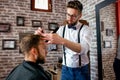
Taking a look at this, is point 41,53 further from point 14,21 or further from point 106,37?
point 14,21

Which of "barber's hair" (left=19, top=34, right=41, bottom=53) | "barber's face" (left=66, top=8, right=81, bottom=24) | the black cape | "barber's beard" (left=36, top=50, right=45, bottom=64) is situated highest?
"barber's face" (left=66, top=8, right=81, bottom=24)

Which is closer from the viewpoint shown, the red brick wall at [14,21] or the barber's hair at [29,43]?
the barber's hair at [29,43]

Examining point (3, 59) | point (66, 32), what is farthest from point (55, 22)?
point (66, 32)

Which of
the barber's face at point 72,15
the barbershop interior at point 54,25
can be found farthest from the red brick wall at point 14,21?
the barber's face at point 72,15

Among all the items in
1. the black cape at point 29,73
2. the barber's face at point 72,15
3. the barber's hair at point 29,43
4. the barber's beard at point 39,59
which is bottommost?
the black cape at point 29,73

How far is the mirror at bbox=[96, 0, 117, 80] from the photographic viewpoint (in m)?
3.14

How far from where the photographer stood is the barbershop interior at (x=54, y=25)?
3212 millimetres

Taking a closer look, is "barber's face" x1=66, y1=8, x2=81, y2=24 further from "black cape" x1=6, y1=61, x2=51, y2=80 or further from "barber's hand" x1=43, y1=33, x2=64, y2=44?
"black cape" x1=6, y1=61, x2=51, y2=80

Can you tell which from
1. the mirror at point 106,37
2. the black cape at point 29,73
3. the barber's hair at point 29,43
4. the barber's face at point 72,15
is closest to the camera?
the black cape at point 29,73

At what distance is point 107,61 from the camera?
3316 mm

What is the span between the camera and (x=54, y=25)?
5.00m

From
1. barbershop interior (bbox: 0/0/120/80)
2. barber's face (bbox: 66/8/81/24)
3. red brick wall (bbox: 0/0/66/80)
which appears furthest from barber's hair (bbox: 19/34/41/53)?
red brick wall (bbox: 0/0/66/80)

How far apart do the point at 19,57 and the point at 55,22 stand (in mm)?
1332

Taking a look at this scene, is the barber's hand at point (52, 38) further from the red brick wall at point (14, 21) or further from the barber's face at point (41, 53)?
the red brick wall at point (14, 21)
